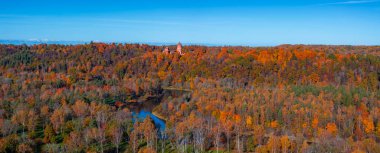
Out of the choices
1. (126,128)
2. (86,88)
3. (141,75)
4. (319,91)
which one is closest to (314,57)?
(319,91)

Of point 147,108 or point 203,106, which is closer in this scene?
point 203,106

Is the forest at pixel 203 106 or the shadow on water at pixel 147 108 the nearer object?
the forest at pixel 203 106

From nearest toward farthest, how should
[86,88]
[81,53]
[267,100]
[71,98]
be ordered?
[267,100] → [71,98] → [86,88] → [81,53]

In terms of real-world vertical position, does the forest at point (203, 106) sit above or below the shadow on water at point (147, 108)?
above

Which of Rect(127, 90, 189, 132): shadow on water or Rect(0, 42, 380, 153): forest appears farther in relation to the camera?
Rect(127, 90, 189, 132): shadow on water

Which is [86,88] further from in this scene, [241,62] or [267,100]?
[241,62]

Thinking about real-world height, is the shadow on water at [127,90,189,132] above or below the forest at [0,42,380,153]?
below

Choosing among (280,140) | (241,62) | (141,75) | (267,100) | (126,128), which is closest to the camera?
(280,140)

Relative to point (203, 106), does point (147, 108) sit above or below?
below
